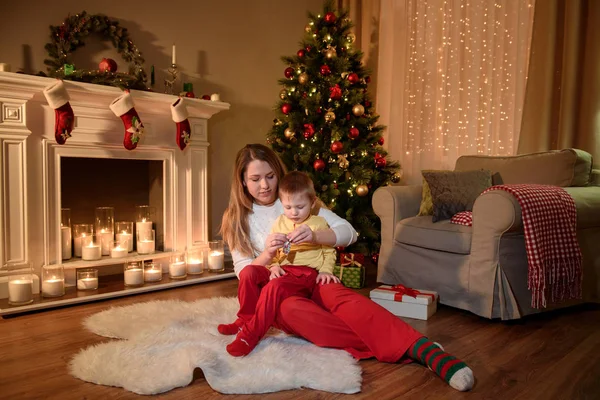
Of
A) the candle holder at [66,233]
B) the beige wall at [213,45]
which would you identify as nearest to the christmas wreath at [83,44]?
the beige wall at [213,45]

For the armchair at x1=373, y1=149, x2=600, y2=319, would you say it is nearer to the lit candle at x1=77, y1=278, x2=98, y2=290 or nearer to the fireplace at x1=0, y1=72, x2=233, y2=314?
the fireplace at x1=0, y1=72, x2=233, y2=314

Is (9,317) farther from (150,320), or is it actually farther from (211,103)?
(211,103)

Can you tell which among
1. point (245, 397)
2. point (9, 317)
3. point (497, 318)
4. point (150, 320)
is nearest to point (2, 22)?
point (9, 317)

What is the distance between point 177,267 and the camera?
314cm

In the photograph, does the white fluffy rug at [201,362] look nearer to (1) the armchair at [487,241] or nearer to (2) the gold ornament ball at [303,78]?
(1) the armchair at [487,241]

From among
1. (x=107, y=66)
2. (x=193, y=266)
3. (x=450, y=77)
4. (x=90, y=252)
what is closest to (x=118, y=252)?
(x=90, y=252)

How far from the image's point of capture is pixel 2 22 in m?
2.87

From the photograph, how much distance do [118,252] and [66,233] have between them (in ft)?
1.09

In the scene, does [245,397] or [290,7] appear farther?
[290,7]

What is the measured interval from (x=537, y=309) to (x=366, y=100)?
2.12 metres

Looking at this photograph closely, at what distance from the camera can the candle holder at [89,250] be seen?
9.73 ft

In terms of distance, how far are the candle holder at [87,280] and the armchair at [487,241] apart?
1735 millimetres

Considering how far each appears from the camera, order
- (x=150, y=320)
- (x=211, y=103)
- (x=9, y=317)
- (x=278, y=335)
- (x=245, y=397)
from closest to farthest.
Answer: (x=245, y=397) < (x=278, y=335) < (x=150, y=320) < (x=9, y=317) < (x=211, y=103)

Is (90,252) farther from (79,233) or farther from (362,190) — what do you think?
(362,190)
